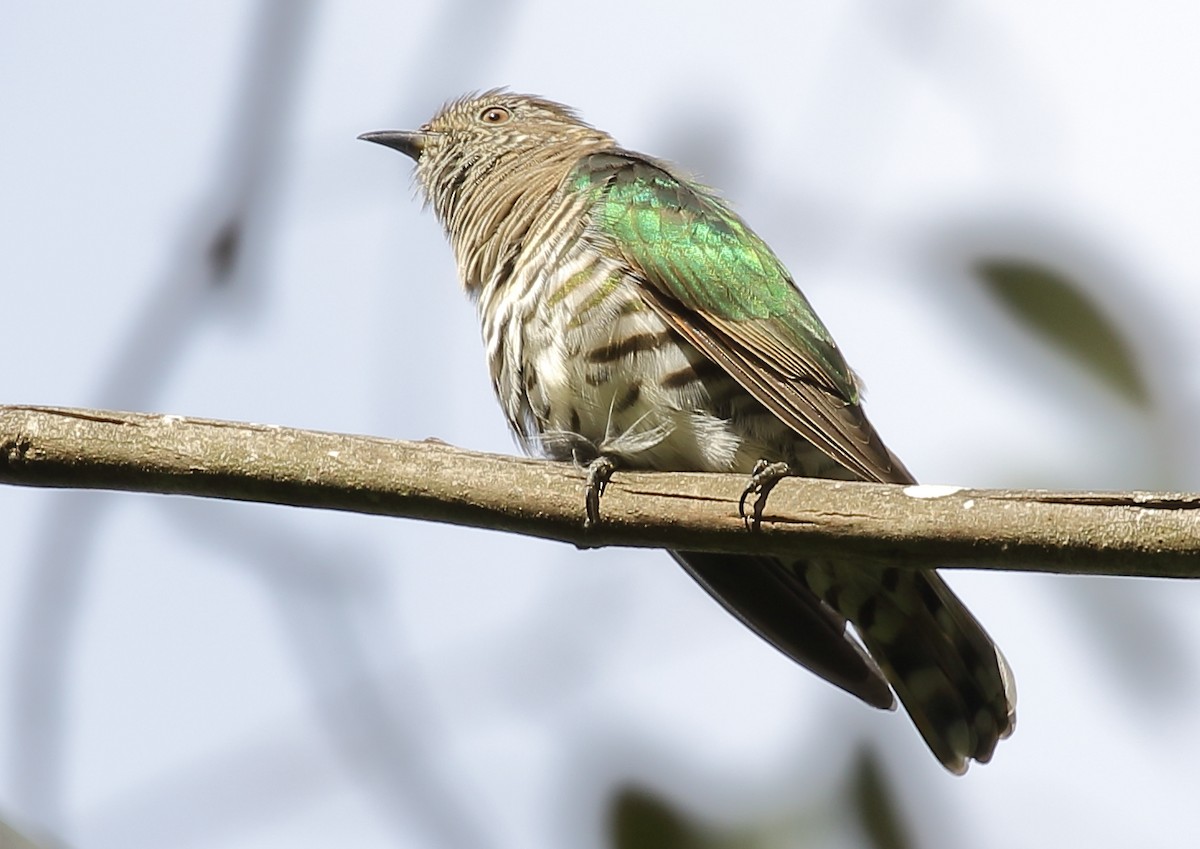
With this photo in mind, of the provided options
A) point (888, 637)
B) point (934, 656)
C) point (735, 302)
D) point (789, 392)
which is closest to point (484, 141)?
point (735, 302)

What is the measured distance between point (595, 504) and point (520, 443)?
57.4 inches

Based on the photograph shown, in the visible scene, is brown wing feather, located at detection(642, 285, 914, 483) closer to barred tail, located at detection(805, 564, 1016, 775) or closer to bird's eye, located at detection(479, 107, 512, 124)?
barred tail, located at detection(805, 564, 1016, 775)

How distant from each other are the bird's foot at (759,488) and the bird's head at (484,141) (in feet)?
8.05

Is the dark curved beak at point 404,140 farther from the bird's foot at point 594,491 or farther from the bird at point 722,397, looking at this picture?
the bird's foot at point 594,491

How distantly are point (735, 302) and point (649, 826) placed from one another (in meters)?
1.78

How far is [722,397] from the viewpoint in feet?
12.6

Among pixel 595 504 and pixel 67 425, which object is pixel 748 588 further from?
pixel 67 425

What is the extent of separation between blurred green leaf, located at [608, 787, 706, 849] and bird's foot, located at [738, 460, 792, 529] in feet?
1.89

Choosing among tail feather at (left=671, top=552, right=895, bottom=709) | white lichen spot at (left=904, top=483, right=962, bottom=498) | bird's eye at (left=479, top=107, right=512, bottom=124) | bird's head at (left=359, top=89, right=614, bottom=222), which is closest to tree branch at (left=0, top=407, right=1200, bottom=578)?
white lichen spot at (left=904, top=483, right=962, bottom=498)

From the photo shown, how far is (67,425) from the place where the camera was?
269 centimetres

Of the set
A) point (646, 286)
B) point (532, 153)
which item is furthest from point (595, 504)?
point (532, 153)

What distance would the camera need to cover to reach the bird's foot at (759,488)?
274cm

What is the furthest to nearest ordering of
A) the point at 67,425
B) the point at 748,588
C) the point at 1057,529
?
1. the point at 748,588
2. the point at 67,425
3. the point at 1057,529

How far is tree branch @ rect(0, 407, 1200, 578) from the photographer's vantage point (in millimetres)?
2502
